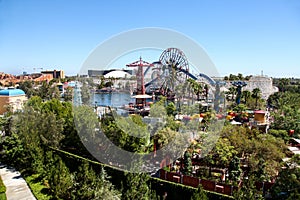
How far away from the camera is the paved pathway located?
25.2 ft

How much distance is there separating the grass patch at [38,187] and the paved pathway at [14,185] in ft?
0.41

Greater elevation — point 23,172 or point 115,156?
point 115,156

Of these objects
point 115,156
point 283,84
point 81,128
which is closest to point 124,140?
point 115,156

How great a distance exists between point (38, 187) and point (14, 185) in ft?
3.08

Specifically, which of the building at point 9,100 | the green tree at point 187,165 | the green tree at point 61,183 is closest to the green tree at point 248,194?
the green tree at point 187,165

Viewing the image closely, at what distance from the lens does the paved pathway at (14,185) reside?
767 cm

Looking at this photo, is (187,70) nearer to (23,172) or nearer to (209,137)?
(209,137)

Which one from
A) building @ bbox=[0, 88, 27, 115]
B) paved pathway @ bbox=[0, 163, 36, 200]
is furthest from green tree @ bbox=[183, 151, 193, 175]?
building @ bbox=[0, 88, 27, 115]

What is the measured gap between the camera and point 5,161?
1049 cm

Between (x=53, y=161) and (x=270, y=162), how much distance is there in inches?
284

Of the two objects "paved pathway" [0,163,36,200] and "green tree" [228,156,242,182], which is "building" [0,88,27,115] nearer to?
"paved pathway" [0,163,36,200]

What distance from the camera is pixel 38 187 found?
27.0 ft

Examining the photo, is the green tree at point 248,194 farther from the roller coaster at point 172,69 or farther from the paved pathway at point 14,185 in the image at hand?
the roller coaster at point 172,69

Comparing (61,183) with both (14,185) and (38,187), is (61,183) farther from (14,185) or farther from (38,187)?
(14,185)
